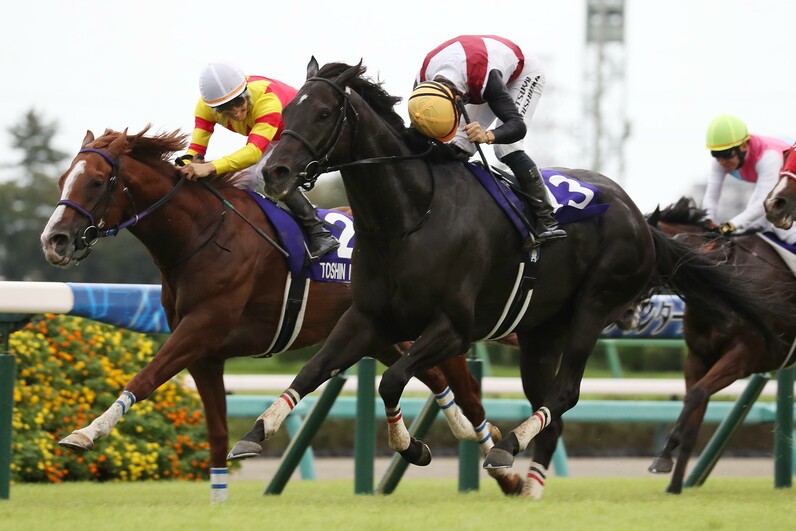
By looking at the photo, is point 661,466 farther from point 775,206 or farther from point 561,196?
point 561,196

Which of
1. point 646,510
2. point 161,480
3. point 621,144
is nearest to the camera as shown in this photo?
point 646,510

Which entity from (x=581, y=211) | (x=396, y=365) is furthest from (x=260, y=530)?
(x=581, y=211)

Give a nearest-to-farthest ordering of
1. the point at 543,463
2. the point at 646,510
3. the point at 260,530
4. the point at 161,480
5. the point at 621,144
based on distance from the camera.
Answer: the point at 260,530, the point at 646,510, the point at 543,463, the point at 161,480, the point at 621,144

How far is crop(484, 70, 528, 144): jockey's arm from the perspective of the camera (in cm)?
534

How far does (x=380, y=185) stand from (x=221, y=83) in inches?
52.7

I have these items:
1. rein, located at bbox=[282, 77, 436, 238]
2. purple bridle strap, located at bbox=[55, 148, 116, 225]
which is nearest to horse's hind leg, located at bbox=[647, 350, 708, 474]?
rein, located at bbox=[282, 77, 436, 238]

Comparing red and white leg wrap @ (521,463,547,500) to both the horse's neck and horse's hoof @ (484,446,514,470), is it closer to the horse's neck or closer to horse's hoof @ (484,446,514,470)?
horse's hoof @ (484,446,514,470)

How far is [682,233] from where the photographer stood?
741 cm

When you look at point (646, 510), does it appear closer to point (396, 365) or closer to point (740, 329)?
point (396, 365)

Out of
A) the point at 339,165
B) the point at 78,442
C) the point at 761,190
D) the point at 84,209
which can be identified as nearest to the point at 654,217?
the point at 761,190

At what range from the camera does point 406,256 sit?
5.02 metres

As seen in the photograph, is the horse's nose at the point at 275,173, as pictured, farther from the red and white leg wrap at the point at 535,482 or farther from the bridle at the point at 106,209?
the red and white leg wrap at the point at 535,482

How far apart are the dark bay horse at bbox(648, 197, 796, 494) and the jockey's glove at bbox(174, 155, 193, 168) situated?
2.79 metres

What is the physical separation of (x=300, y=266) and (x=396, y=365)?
1.48m
